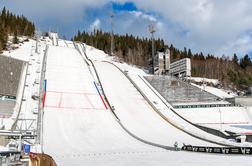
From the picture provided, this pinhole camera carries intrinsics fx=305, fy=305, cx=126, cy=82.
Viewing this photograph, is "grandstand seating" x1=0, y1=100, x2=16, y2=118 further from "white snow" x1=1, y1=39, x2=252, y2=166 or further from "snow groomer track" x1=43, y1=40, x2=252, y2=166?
"snow groomer track" x1=43, y1=40, x2=252, y2=166

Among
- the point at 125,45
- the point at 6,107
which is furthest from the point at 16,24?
the point at 6,107

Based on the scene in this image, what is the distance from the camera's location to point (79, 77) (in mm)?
36156

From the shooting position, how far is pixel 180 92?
35.8 meters

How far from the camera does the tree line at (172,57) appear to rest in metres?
68.1

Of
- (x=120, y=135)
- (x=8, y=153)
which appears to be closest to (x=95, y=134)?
(x=120, y=135)

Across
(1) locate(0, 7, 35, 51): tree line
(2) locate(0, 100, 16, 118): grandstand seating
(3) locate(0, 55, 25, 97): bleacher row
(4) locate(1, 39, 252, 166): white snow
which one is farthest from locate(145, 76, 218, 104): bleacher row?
(1) locate(0, 7, 35, 51): tree line

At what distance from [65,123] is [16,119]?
3.65 metres

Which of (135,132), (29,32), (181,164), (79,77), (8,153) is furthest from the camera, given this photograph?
(29,32)

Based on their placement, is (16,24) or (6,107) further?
(16,24)

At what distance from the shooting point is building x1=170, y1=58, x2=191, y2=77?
49978 mm

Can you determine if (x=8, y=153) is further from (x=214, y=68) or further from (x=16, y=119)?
(x=214, y=68)

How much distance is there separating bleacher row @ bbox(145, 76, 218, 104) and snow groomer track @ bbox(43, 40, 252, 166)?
139 inches

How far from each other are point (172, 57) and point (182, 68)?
24104mm

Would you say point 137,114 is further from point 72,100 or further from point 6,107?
point 6,107
